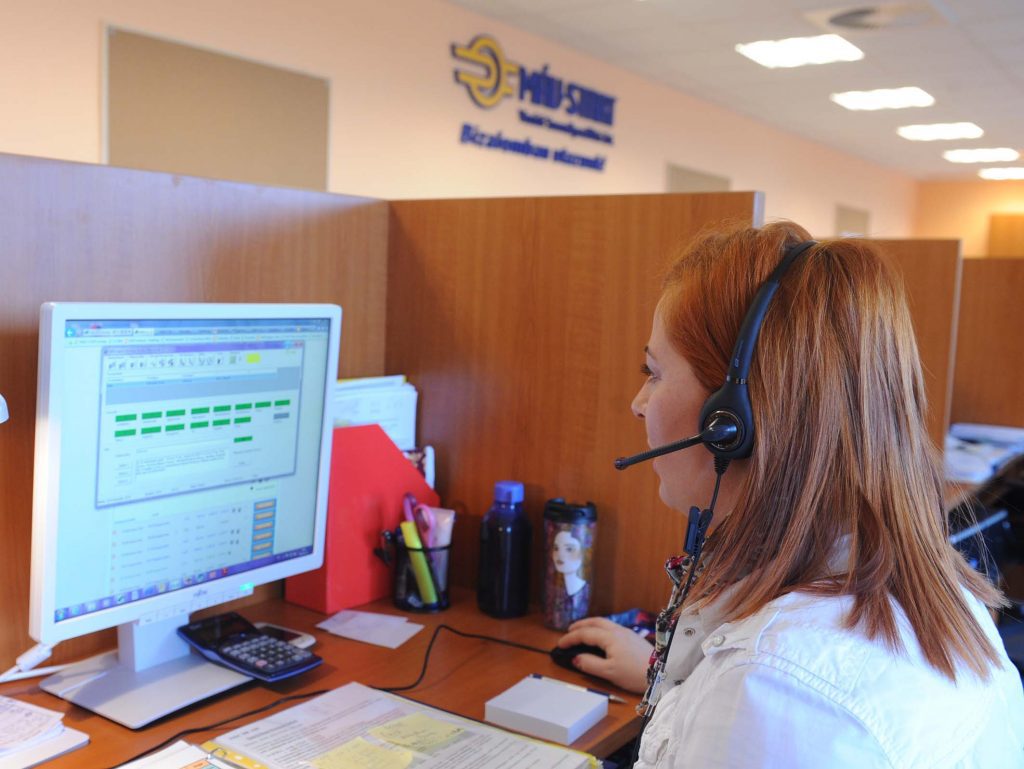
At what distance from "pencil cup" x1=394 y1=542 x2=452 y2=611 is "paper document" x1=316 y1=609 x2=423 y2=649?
0.04 m

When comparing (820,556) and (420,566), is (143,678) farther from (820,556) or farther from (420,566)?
(820,556)

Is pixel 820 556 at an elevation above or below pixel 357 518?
above

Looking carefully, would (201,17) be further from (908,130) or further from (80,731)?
(908,130)

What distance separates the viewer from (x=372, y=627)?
1.36 m

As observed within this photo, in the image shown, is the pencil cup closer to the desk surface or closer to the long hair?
the desk surface

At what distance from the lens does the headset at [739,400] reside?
774 mm

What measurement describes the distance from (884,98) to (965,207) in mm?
5158

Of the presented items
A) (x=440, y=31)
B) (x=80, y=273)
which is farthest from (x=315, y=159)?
(x=80, y=273)

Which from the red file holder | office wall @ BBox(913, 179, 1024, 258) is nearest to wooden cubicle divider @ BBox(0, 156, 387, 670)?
the red file holder

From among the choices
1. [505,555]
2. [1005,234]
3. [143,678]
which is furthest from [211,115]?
[1005,234]

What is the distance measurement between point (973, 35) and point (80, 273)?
16.8ft

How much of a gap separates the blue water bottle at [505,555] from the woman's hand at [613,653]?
165 mm

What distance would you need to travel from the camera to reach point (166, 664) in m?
1.18

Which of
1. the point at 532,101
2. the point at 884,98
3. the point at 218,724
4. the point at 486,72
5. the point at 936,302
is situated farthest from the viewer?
the point at 884,98
